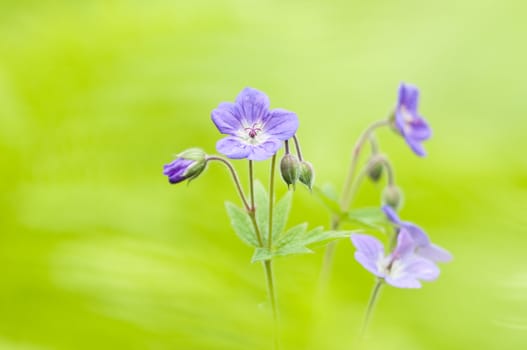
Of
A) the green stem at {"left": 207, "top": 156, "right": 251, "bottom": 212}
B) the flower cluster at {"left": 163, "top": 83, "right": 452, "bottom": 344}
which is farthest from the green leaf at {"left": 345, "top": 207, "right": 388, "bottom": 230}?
the green stem at {"left": 207, "top": 156, "right": 251, "bottom": 212}

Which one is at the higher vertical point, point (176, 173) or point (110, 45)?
point (110, 45)

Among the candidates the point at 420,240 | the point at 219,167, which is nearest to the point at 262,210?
the point at 420,240

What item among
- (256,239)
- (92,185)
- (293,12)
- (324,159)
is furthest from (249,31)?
(256,239)

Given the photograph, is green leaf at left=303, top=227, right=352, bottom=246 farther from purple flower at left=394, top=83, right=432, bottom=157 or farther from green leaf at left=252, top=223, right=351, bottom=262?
purple flower at left=394, top=83, right=432, bottom=157

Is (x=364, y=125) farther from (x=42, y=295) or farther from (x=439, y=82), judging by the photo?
(x=42, y=295)

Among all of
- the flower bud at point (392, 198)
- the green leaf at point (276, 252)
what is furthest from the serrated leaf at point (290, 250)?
the flower bud at point (392, 198)

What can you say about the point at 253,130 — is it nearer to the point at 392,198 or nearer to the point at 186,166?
Answer: the point at 186,166
